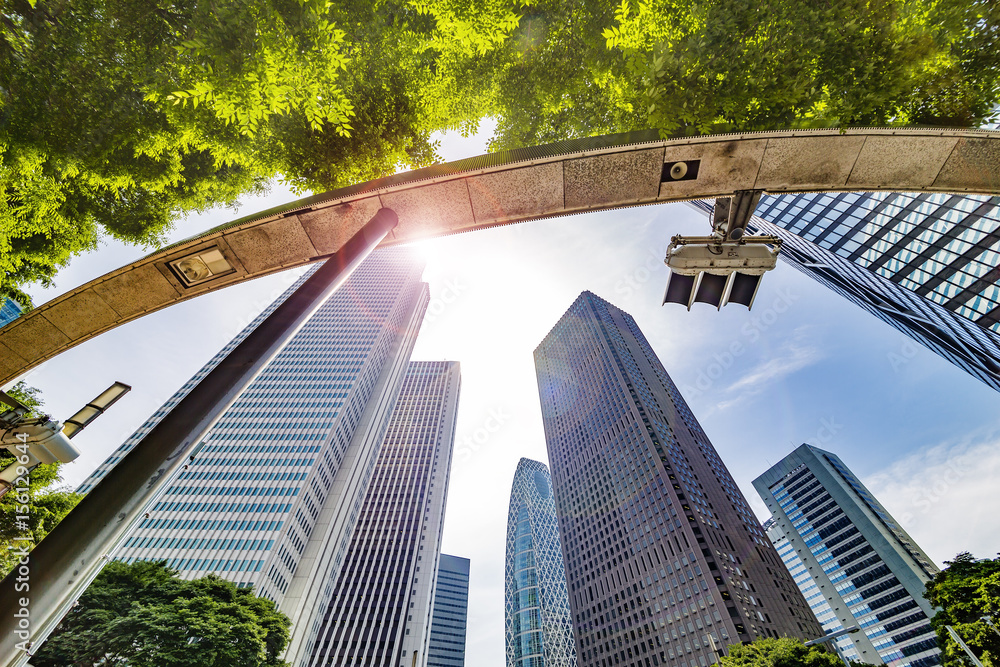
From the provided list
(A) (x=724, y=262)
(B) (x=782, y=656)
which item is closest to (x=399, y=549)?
(B) (x=782, y=656)

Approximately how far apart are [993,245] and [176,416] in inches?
2769

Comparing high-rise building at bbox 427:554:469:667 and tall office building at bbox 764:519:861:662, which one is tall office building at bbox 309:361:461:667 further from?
tall office building at bbox 764:519:861:662

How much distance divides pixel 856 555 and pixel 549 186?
13764 cm

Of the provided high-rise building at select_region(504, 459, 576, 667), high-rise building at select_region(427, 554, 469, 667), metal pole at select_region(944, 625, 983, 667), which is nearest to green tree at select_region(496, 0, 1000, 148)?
metal pole at select_region(944, 625, 983, 667)

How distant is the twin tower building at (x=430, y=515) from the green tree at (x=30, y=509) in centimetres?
3253

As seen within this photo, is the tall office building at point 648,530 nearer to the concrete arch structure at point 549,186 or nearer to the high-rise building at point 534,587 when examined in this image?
the high-rise building at point 534,587

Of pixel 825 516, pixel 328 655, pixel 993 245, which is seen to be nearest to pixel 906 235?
pixel 993 245

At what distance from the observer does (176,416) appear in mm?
2391

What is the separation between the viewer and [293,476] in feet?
211

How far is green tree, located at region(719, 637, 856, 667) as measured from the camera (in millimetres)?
26859

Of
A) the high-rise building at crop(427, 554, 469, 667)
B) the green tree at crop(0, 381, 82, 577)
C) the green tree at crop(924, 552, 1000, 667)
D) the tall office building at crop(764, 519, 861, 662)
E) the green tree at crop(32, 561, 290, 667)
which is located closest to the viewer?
the green tree at crop(0, 381, 82, 577)

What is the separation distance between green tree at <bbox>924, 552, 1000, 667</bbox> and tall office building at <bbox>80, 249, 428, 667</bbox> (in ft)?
188

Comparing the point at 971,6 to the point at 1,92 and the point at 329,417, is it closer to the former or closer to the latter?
the point at 1,92

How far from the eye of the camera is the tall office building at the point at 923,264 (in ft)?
144
